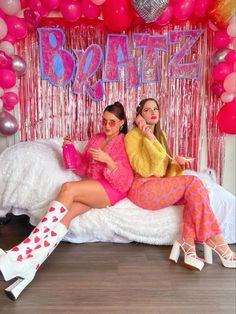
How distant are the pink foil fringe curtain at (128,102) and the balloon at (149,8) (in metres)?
0.38

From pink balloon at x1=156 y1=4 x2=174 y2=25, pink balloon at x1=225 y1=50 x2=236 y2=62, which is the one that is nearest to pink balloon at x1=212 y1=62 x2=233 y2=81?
pink balloon at x1=225 y1=50 x2=236 y2=62

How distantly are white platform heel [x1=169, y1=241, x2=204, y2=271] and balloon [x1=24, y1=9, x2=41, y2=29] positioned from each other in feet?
6.41

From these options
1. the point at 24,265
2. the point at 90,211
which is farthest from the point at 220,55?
the point at 24,265

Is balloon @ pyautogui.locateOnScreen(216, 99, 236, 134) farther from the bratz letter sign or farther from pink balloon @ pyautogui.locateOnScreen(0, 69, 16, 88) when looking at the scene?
pink balloon @ pyautogui.locateOnScreen(0, 69, 16, 88)

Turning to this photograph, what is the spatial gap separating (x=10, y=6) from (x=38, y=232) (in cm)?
177

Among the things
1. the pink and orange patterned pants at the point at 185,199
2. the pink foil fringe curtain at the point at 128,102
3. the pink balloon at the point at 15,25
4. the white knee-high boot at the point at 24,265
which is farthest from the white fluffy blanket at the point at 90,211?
the pink balloon at the point at 15,25

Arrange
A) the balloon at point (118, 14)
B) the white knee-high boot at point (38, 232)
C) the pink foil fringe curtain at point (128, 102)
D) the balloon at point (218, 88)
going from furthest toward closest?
1. the pink foil fringe curtain at point (128, 102)
2. the balloon at point (218, 88)
3. the balloon at point (118, 14)
4. the white knee-high boot at point (38, 232)

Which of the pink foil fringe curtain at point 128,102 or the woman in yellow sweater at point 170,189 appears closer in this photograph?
the woman in yellow sweater at point 170,189

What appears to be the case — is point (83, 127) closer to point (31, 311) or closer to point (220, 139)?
point (220, 139)

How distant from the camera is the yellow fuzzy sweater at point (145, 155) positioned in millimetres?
2176

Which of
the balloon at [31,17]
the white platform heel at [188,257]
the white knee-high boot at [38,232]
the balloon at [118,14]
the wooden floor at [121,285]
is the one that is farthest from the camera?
the balloon at [31,17]

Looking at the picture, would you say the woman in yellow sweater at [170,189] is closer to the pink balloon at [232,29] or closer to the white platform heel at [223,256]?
the white platform heel at [223,256]

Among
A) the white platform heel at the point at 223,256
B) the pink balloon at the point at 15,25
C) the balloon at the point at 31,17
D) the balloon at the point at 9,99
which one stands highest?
the balloon at the point at 31,17

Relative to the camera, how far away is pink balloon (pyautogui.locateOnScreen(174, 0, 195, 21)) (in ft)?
8.67
